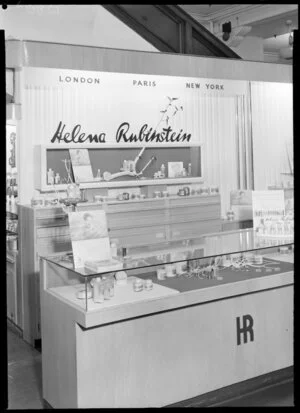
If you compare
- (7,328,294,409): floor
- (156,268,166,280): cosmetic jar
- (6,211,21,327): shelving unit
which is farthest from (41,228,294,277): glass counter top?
(6,211,21,327): shelving unit

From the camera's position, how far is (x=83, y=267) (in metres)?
3.20

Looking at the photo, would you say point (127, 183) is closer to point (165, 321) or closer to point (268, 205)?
point (268, 205)

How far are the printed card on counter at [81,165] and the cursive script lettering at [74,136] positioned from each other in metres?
0.14

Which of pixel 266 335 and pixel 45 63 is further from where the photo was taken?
pixel 45 63

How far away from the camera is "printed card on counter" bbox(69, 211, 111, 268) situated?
3.29 metres

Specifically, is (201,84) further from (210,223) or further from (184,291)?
(184,291)

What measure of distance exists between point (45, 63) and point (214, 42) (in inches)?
118

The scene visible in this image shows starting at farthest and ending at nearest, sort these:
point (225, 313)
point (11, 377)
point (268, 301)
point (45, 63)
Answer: point (45, 63) < point (11, 377) < point (268, 301) < point (225, 313)

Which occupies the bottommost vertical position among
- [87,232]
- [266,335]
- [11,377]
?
[11,377]

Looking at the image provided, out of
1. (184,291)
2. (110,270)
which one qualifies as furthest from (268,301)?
(110,270)

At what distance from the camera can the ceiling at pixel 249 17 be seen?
364 inches

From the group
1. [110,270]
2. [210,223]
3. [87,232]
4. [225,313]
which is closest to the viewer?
[110,270]

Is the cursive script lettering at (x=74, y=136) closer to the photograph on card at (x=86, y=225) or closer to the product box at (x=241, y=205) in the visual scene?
the product box at (x=241, y=205)

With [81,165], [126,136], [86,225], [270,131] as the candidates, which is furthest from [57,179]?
[270,131]
